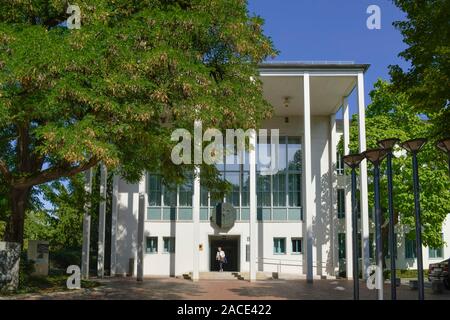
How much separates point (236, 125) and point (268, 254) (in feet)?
63.4

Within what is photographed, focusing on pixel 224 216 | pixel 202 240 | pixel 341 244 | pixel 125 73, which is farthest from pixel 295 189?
pixel 125 73

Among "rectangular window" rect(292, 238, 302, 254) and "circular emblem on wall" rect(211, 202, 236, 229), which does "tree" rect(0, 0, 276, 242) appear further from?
"rectangular window" rect(292, 238, 302, 254)

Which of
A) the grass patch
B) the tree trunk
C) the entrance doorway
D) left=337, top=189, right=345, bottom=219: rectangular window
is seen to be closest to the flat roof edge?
left=337, top=189, right=345, bottom=219: rectangular window

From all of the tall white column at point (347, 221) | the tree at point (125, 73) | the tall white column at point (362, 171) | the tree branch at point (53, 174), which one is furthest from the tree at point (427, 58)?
the tall white column at point (347, 221)

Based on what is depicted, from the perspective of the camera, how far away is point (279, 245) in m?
32.5

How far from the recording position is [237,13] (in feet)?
45.9

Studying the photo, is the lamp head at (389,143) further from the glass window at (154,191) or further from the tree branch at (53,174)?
the glass window at (154,191)

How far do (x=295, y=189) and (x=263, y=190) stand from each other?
1.84m

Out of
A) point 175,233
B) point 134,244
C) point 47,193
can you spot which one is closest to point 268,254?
point 175,233

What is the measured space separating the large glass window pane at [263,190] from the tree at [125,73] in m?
18.4

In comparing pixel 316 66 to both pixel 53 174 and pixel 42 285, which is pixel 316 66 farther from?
pixel 53 174

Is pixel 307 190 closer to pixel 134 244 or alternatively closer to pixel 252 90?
pixel 134 244

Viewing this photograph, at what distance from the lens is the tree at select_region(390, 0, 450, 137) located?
1485 centimetres

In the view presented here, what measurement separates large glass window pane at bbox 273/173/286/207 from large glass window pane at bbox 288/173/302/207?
14.0 inches
